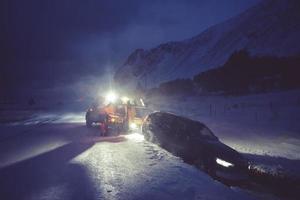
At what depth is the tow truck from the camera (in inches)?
613

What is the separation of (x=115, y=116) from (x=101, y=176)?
8.75 m

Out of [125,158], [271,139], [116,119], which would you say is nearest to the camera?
[125,158]

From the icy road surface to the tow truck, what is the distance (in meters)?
4.75

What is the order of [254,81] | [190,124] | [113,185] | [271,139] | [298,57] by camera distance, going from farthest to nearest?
[254,81] < [298,57] < [271,139] < [190,124] < [113,185]

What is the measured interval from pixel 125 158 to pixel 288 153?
7.08 m

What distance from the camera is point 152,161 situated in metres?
8.78

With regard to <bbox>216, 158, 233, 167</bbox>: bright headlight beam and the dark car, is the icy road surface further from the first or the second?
<bbox>216, 158, 233, 167</bbox>: bright headlight beam

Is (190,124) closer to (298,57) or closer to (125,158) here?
(125,158)

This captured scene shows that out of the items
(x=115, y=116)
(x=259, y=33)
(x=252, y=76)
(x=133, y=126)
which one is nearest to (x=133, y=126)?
(x=133, y=126)

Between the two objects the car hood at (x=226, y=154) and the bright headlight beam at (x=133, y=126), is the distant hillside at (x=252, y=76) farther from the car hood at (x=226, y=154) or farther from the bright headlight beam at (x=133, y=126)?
the car hood at (x=226, y=154)

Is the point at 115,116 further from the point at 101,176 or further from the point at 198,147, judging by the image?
the point at 101,176

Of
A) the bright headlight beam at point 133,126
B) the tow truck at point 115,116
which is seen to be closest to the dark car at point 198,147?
the tow truck at point 115,116

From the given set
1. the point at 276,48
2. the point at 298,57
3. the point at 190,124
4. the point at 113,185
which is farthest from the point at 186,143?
the point at 276,48

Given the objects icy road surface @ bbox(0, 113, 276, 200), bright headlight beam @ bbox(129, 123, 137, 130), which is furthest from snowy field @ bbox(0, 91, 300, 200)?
bright headlight beam @ bbox(129, 123, 137, 130)
